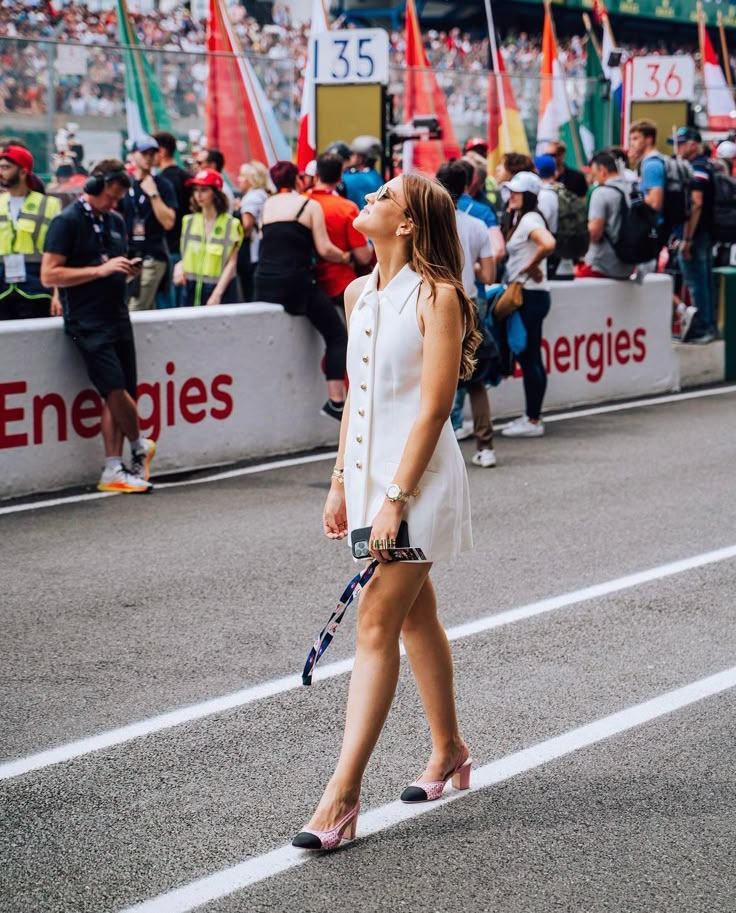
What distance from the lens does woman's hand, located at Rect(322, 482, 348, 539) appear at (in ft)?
14.6

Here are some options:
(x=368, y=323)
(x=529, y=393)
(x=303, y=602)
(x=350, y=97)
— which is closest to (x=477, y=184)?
(x=529, y=393)

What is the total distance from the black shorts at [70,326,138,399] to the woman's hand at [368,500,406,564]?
17.8ft

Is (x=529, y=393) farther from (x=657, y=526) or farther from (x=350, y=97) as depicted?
(x=350, y=97)

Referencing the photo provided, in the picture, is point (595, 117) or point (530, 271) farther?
point (595, 117)

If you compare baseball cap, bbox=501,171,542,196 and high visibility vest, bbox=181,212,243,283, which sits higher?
baseball cap, bbox=501,171,542,196

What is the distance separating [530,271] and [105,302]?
329 centimetres

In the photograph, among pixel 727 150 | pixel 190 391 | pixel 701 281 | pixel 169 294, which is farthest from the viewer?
pixel 727 150

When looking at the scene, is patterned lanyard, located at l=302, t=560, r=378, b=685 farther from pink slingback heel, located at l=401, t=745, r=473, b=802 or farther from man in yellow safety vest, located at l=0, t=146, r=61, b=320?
man in yellow safety vest, located at l=0, t=146, r=61, b=320

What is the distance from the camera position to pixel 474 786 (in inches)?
183

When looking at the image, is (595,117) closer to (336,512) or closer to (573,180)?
(573,180)

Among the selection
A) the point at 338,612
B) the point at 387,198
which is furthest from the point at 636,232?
the point at 338,612

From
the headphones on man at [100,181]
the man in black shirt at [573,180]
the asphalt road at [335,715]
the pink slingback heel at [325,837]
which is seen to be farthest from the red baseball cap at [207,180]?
the pink slingback heel at [325,837]

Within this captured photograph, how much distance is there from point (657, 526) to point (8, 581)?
3.58 metres

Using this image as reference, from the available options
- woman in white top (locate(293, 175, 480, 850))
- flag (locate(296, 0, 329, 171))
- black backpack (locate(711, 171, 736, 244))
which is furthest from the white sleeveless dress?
black backpack (locate(711, 171, 736, 244))
